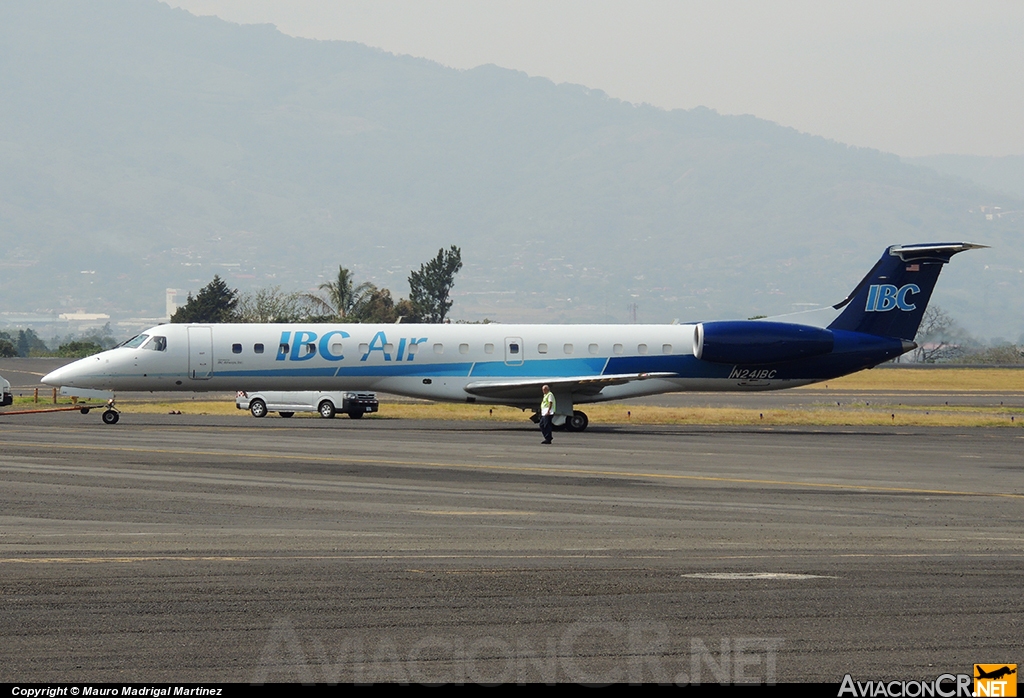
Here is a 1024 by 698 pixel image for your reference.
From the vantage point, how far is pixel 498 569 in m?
12.8

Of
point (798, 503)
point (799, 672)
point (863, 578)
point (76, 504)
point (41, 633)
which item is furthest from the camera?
point (798, 503)

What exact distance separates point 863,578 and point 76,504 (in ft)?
37.1

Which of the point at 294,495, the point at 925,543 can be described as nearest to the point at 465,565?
the point at 925,543

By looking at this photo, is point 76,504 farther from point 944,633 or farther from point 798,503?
point 944,633

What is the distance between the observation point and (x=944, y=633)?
387 inches

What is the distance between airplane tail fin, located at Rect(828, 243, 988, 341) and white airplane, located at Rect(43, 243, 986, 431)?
3 cm

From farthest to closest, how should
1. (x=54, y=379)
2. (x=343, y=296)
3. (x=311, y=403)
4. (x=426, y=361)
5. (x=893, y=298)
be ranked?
(x=343, y=296) < (x=311, y=403) < (x=893, y=298) < (x=426, y=361) < (x=54, y=379)

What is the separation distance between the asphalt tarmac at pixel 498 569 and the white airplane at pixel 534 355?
13.1 m

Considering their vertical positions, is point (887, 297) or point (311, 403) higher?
point (887, 297)

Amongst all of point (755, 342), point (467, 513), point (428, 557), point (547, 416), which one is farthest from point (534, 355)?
point (428, 557)

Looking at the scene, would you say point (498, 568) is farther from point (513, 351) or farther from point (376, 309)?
point (376, 309)

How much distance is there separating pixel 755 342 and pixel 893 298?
5394mm

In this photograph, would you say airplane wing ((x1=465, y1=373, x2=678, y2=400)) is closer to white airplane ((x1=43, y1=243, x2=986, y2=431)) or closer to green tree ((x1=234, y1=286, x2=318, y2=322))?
white airplane ((x1=43, y1=243, x2=986, y2=431))

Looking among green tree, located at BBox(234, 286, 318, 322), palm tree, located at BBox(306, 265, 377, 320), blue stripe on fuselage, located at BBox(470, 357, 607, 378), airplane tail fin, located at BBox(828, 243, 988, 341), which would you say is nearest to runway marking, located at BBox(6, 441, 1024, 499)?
blue stripe on fuselage, located at BBox(470, 357, 607, 378)
